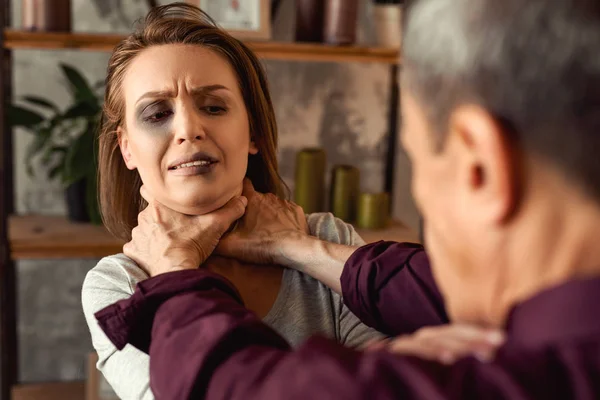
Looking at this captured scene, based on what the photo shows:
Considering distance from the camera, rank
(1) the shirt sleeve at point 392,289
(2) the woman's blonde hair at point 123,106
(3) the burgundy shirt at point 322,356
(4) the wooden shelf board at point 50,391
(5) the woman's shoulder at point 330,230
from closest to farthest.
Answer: (3) the burgundy shirt at point 322,356 → (1) the shirt sleeve at point 392,289 → (2) the woman's blonde hair at point 123,106 → (5) the woman's shoulder at point 330,230 → (4) the wooden shelf board at point 50,391

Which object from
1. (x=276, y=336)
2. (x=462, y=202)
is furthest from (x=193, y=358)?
(x=462, y=202)

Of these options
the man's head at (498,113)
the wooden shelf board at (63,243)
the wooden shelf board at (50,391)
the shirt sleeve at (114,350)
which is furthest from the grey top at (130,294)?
the wooden shelf board at (50,391)

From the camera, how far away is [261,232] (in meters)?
1.34

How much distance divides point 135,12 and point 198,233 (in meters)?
1.81

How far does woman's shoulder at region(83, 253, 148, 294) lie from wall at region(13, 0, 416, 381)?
1755 mm

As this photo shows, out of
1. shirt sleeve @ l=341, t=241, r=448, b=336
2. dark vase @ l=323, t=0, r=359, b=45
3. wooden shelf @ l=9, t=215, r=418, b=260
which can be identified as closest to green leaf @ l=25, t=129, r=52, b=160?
wooden shelf @ l=9, t=215, r=418, b=260

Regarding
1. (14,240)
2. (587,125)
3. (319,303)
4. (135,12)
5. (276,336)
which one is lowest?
(14,240)

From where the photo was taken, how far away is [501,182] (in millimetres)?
676

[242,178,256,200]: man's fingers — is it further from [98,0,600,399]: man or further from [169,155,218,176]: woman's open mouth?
[98,0,600,399]: man

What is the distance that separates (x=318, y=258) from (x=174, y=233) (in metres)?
0.24

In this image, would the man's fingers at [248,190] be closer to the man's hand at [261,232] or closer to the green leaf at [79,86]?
the man's hand at [261,232]

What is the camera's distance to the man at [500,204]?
65 centimetres

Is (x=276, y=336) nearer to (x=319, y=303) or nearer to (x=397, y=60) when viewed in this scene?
(x=319, y=303)

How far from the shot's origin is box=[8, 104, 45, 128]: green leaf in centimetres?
256
